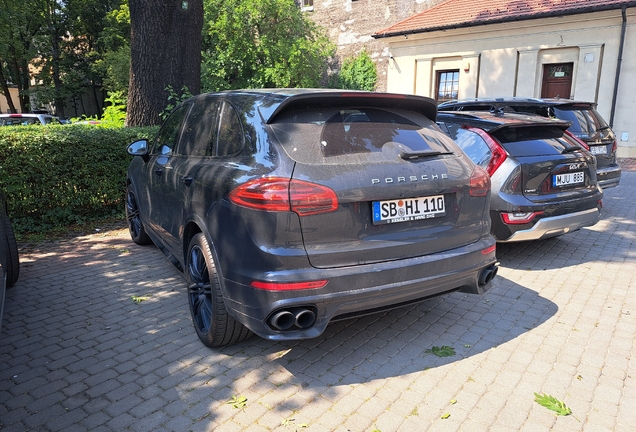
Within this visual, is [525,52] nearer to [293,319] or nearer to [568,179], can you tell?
[568,179]

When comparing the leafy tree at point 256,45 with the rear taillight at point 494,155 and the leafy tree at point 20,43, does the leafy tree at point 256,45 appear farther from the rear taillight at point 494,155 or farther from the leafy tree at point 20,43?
the rear taillight at point 494,155

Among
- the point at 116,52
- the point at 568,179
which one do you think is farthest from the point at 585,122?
the point at 116,52

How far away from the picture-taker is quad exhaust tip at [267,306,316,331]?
281 cm

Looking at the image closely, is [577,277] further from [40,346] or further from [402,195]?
[40,346]

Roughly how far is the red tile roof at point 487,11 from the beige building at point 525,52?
1.2 inches

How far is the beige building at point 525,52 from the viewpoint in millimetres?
15188

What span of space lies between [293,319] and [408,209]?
101 centimetres

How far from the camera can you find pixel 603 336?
3664 mm

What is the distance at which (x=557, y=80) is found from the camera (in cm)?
1678

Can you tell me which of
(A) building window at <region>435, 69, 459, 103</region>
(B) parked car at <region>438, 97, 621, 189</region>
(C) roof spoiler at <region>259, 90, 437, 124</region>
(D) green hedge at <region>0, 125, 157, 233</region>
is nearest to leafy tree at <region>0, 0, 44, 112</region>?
(A) building window at <region>435, 69, 459, 103</region>

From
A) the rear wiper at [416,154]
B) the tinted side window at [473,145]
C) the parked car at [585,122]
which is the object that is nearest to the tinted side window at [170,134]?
the rear wiper at [416,154]

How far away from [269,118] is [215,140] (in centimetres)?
73

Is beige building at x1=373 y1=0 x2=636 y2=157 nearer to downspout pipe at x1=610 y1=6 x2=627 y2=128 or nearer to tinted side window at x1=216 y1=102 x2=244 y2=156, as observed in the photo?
downspout pipe at x1=610 y1=6 x2=627 y2=128

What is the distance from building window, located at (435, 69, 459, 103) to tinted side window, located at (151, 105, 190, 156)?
16089mm
